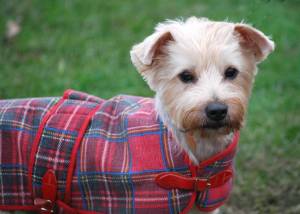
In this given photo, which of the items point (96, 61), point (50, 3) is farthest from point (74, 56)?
point (50, 3)

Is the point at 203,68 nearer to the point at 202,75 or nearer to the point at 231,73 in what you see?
the point at 202,75

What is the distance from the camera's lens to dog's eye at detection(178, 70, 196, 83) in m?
3.56

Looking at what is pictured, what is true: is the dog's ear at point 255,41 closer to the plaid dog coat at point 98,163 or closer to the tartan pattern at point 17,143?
the plaid dog coat at point 98,163

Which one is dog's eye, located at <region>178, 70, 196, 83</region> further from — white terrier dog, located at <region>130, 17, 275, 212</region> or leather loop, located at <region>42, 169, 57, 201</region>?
leather loop, located at <region>42, 169, 57, 201</region>

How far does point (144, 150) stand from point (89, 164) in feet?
1.24

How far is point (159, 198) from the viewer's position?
3502mm

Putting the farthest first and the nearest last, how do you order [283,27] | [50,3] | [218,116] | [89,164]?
[50,3], [283,27], [89,164], [218,116]

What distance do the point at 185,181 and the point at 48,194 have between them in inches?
35.7

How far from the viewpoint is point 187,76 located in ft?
11.7

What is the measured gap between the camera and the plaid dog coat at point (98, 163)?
3.50 meters

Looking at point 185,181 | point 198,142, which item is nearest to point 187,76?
point 198,142

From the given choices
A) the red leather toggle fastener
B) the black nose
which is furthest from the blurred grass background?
the red leather toggle fastener

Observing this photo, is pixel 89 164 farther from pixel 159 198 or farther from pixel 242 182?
pixel 242 182

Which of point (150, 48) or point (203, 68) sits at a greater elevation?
point (150, 48)
